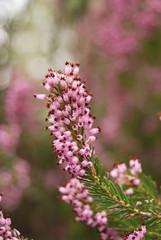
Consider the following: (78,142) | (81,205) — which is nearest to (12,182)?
(81,205)

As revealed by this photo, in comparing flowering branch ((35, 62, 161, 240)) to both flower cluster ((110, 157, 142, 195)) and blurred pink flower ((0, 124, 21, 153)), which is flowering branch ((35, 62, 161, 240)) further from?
blurred pink flower ((0, 124, 21, 153))

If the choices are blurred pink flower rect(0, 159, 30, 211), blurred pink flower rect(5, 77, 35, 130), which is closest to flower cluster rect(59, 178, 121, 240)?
blurred pink flower rect(0, 159, 30, 211)

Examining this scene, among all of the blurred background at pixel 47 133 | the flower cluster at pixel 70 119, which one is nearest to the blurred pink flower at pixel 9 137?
the blurred background at pixel 47 133

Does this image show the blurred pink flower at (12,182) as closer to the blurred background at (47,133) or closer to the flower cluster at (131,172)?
the blurred background at (47,133)

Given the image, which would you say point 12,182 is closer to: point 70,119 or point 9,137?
point 9,137

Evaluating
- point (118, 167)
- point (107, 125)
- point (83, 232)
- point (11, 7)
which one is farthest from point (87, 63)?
point (118, 167)

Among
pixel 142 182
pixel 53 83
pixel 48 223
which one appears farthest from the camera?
pixel 48 223

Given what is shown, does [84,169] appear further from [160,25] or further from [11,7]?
→ [11,7]
